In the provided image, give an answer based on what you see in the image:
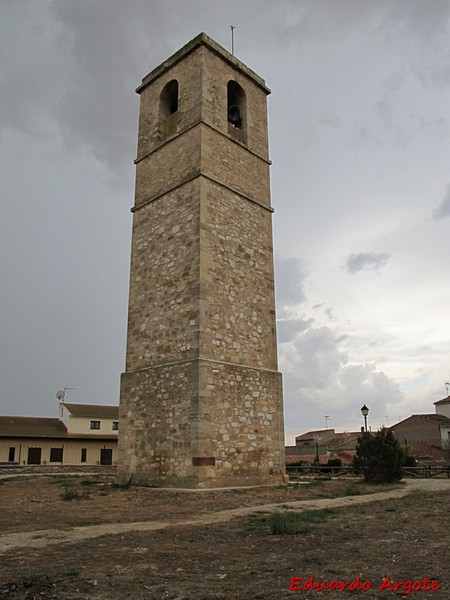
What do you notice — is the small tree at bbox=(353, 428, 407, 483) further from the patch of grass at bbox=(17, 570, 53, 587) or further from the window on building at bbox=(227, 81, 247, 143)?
the patch of grass at bbox=(17, 570, 53, 587)

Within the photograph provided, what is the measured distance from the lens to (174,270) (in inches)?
583

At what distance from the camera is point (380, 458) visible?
48.5 feet

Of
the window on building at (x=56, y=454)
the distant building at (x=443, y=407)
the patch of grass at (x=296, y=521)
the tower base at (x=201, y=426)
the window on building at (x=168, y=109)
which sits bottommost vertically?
the patch of grass at (x=296, y=521)

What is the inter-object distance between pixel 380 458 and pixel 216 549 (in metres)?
10.4

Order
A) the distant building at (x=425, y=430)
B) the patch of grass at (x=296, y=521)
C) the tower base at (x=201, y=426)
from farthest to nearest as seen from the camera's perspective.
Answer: the distant building at (x=425, y=430) → the tower base at (x=201, y=426) → the patch of grass at (x=296, y=521)

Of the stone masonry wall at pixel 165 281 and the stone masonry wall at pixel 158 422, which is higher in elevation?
the stone masonry wall at pixel 165 281

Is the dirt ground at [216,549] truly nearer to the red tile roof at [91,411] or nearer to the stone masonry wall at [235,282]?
the stone masonry wall at [235,282]

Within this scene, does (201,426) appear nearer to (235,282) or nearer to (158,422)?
(158,422)

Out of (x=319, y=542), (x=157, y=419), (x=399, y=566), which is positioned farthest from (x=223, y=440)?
(x=399, y=566)

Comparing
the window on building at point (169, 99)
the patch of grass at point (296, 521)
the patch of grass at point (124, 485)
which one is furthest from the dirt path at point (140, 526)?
the window on building at point (169, 99)

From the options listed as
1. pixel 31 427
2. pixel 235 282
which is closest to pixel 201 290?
pixel 235 282

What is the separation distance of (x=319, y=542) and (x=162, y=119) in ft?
50.2

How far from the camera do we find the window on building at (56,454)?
37.3 m

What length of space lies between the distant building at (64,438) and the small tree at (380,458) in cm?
2779
